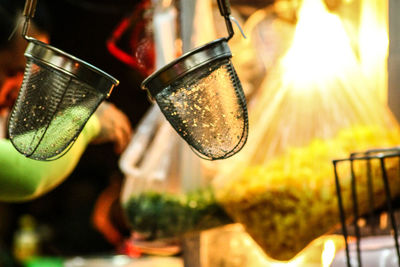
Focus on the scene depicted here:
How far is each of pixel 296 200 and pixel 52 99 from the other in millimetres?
466

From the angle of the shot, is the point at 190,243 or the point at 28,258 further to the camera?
the point at 28,258

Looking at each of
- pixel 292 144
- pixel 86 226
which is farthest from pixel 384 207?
pixel 86 226

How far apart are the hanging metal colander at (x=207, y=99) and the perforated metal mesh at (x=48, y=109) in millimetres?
74

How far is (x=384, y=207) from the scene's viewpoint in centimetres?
94

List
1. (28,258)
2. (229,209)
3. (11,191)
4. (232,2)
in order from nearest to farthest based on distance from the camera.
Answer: (11,191) < (229,209) < (232,2) < (28,258)

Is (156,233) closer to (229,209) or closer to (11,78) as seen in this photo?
(229,209)

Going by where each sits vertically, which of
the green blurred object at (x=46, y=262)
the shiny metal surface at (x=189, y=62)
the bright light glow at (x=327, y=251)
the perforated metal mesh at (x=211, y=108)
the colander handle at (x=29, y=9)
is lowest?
the green blurred object at (x=46, y=262)

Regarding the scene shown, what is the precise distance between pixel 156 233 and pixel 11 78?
15.8 inches

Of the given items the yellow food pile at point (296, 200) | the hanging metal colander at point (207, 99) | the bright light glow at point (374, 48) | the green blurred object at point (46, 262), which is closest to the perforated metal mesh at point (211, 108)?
the hanging metal colander at point (207, 99)

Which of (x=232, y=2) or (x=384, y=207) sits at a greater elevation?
(x=232, y=2)

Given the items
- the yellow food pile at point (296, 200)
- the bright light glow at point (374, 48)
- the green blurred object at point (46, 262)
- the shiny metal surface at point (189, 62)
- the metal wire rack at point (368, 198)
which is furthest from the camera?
the green blurred object at point (46, 262)

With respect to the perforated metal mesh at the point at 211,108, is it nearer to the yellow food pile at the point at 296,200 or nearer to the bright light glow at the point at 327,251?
the yellow food pile at the point at 296,200

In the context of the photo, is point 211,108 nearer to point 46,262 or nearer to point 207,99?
point 207,99

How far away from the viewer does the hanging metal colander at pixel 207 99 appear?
508 mm
